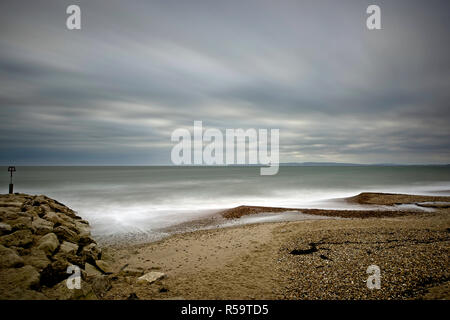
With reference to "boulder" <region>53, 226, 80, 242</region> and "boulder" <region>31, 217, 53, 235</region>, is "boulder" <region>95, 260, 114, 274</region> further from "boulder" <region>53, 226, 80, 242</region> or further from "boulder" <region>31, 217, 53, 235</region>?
"boulder" <region>31, 217, 53, 235</region>

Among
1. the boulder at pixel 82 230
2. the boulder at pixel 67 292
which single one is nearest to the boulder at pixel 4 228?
the boulder at pixel 82 230

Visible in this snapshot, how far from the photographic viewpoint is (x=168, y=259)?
8547 millimetres

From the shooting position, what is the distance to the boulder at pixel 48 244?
6.53 metres

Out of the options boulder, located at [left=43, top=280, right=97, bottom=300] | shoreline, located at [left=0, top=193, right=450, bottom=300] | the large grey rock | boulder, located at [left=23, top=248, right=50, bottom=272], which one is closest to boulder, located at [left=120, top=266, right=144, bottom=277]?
shoreline, located at [left=0, top=193, right=450, bottom=300]

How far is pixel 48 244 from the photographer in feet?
21.9

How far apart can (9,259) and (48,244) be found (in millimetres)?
1194

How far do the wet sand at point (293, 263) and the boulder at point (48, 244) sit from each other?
2.04 m

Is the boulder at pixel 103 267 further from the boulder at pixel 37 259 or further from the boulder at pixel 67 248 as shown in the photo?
the boulder at pixel 37 259

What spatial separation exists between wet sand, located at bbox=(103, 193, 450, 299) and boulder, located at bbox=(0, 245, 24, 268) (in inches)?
91.2

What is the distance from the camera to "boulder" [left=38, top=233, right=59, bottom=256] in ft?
21.4

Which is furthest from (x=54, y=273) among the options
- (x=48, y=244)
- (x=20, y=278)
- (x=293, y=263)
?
(x=293, y=263)

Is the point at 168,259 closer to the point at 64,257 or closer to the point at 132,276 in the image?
the point at 132,276

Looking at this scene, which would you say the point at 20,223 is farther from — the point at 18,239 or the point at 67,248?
the point at 67,248

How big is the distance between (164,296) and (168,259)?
2997 mm
